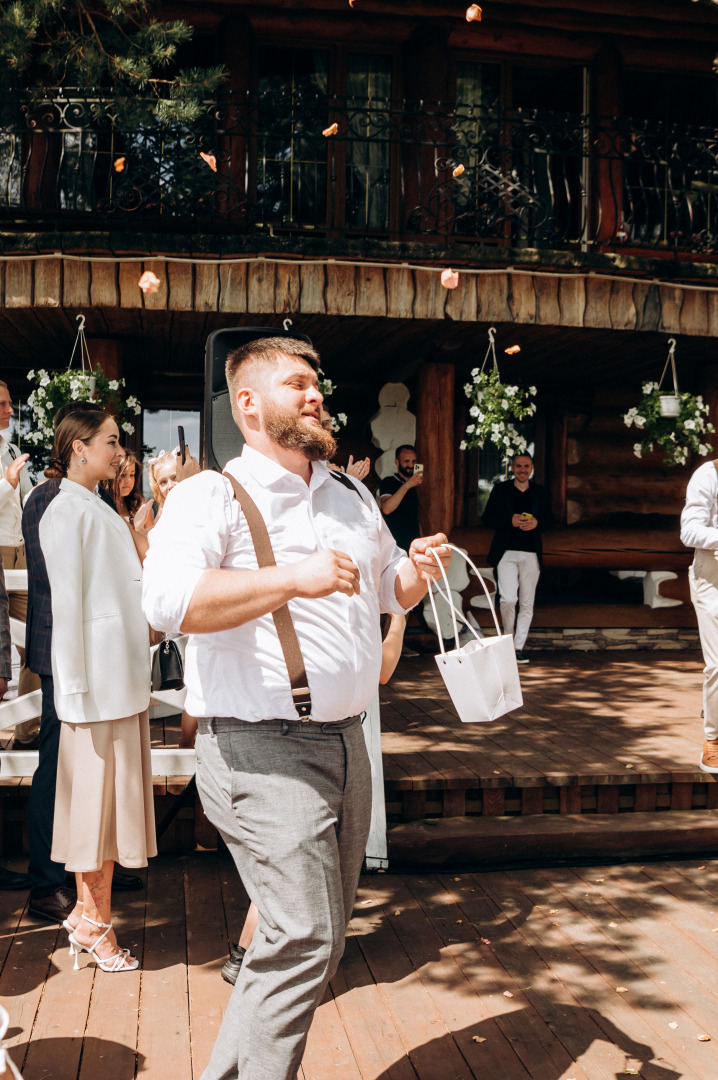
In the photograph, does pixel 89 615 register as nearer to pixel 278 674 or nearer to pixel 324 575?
pixel 278 674

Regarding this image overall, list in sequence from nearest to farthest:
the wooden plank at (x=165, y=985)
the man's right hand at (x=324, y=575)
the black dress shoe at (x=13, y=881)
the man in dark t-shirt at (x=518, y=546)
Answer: the man's right hand at (x=324, y=575)
the wooden plank at (x=165, y=985)
the black dress shoe at (x=13, y=881)
the man in dark t-shirt at (x=518, y=546)

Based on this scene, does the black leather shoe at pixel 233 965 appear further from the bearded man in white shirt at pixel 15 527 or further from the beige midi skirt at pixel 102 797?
the bearded man in white shirt at pixel 15 527

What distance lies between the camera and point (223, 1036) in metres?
2.12

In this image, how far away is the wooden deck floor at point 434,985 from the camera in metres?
2.75

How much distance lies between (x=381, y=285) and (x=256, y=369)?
17.7 feet

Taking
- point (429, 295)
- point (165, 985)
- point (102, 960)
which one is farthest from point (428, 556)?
point (429, 295)

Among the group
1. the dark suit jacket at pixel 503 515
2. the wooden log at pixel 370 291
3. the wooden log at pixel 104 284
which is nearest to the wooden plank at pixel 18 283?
the wooden log at pixel 104 284

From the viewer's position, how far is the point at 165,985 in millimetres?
3176

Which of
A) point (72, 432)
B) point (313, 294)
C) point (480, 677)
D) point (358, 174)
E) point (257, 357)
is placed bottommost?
point (480, 677)

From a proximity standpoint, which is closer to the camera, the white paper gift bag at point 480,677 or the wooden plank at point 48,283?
the white paper gift bag at point 480,677

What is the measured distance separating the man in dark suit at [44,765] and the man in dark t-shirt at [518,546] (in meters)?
5.55

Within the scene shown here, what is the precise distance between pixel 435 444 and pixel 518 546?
1177mm

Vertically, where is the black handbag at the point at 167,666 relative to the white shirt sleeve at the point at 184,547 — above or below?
below

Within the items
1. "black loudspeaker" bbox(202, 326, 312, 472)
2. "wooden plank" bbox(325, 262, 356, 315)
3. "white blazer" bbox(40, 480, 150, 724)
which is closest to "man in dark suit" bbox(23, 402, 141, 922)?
"white blazer" bbox(40, 480, 150, 724)
